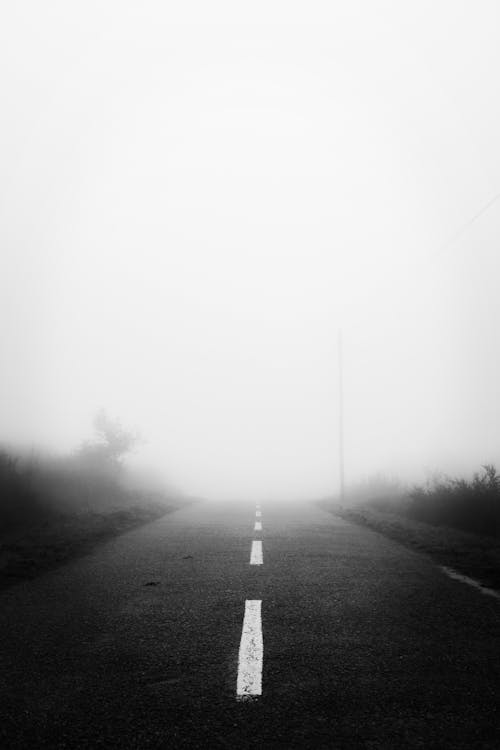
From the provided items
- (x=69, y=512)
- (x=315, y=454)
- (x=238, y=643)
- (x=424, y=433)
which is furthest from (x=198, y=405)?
(x=238, y=643)

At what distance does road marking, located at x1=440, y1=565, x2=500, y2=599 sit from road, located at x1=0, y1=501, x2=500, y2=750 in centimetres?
21

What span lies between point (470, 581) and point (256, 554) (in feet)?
11.7

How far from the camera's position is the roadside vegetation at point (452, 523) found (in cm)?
817

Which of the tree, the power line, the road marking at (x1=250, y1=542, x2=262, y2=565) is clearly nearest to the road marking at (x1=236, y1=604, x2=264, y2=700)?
the road marking at (x1=250, y1=542, x2=262, y2=565)

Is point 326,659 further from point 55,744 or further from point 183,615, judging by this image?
point 55,744

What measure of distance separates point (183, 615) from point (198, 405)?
137814 millimetres

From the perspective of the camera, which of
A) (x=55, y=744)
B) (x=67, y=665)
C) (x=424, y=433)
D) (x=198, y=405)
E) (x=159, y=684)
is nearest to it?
(x=55, y=744)

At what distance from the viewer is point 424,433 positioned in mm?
55531

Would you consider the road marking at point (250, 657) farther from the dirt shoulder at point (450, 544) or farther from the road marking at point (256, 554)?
the dirt shoulder at point (450, 544)

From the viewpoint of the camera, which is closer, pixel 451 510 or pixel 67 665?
pixel 67 665

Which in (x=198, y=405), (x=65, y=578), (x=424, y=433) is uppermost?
(x=198, y=405)

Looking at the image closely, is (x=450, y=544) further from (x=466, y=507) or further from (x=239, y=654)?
(x=239, y=654)

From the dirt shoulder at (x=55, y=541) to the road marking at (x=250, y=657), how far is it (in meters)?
3.82

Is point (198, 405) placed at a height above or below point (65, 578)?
above
